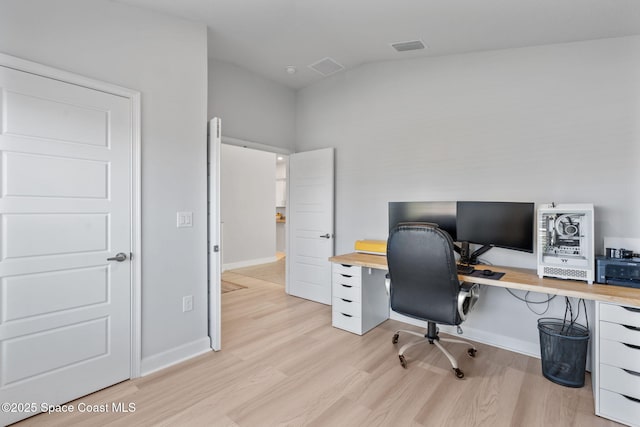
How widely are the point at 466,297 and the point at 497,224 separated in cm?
72

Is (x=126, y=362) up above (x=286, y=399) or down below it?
above

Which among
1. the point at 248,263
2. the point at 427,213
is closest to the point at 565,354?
the point at 427,213

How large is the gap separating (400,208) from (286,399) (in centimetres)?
203

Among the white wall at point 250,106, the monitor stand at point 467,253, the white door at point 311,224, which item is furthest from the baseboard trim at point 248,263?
the monitor stand at point 467,253

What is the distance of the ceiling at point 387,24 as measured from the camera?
82.3 inches

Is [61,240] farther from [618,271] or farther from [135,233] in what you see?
[618,271]

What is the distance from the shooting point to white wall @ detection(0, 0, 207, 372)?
1.95m

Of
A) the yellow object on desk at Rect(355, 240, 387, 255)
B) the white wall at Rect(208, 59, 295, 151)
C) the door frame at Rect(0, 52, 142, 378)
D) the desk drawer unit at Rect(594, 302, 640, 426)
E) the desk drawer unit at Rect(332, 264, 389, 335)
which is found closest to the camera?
the desk drawer unit at Rect(594, 302, 640, 426)

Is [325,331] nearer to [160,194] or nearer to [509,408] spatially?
[509,408]

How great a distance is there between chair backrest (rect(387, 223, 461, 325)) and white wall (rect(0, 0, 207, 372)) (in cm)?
170

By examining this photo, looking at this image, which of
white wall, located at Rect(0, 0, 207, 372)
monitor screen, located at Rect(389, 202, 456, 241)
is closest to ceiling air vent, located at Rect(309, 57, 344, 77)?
white wall, located at Rect(0, 0, 207, 372)

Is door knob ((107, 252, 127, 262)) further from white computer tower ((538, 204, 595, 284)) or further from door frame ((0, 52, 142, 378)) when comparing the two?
white computer tower ((538, 204, 595, 284))

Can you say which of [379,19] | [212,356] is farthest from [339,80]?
[212,356]

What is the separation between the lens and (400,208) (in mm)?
3139
